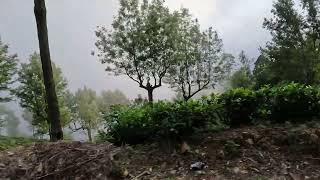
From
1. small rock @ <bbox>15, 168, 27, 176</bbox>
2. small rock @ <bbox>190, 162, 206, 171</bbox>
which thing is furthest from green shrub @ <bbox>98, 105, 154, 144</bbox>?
small rock @ <bbox>15, 168, 27, 176</bbox>

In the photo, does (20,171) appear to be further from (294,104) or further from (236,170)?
(294,104)

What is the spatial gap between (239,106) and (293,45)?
30916mm

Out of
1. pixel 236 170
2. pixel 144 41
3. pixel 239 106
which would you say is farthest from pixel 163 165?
pixel 144 41

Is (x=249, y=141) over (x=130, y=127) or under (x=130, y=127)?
under

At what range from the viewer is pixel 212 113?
8883 millimetres

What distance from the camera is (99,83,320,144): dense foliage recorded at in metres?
8.54

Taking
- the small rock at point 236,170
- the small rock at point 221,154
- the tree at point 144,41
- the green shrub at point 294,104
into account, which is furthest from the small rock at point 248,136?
the tree at point 144,41

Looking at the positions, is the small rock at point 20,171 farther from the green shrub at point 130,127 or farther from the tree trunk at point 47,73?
the tree trunk at point 47,73

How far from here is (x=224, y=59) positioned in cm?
4659

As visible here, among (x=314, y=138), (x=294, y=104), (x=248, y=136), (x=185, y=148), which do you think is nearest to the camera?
(x=314, y=138)

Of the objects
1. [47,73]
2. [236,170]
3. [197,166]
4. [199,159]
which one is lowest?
[236,170]

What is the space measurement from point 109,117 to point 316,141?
4.23 meters

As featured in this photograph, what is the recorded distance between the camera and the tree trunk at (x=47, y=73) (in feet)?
36.6

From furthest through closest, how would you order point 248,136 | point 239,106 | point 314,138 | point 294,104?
point 294,104 → point 239,106 → point 248,136 → point 314,138
